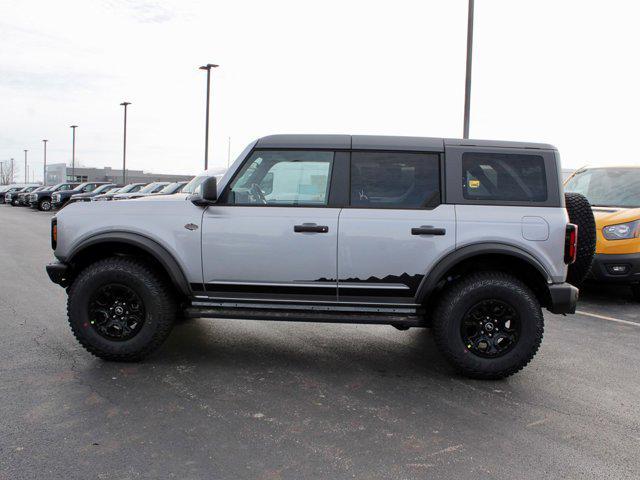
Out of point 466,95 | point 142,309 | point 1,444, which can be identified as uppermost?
point 466,95

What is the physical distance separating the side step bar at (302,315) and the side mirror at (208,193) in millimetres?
849

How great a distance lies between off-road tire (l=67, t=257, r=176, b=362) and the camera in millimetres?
4688

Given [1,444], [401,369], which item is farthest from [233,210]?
[1,444]

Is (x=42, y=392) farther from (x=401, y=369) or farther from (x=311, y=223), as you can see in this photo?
(x=401, y=369)

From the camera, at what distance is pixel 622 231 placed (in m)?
7.45

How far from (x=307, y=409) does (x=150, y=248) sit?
6.14 feet

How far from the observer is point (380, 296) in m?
4.62

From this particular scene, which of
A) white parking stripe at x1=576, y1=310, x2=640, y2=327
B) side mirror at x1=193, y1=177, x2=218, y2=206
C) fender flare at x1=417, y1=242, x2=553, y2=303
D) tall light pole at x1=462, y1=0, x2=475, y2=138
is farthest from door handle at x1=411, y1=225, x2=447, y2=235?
tall light pole at x1=462, y1=0, x2=475, y2=138

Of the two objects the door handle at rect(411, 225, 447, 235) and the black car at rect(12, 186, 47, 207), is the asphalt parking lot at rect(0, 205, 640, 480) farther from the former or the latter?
the black car at rect(12, 186, 47, 207)

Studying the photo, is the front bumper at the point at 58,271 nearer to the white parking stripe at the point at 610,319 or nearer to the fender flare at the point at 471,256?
the fender flare at the point at 471,256

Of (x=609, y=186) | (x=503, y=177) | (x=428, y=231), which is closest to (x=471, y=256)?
(x=428, y=231)

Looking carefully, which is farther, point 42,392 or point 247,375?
point 247,375

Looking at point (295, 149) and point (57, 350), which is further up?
point (295, 149)

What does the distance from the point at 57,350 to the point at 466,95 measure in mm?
11090
